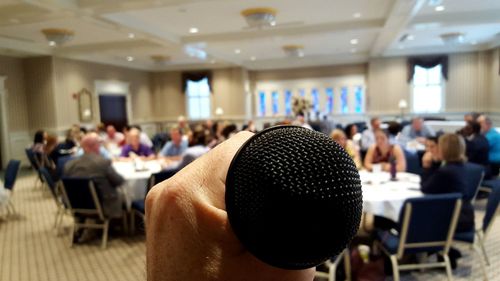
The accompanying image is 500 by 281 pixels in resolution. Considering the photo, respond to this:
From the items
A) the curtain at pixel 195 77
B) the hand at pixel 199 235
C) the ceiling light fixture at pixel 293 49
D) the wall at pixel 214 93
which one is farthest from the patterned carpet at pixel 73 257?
the curtain at pixel 195 77

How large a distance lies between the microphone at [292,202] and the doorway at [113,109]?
43.9ft

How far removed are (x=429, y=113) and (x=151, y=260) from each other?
15.2 m

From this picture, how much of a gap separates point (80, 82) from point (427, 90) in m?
12.2

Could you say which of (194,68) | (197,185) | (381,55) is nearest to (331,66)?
(381,55)

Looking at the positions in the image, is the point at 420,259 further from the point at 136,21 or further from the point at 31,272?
the point at 136,21

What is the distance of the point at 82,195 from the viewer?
4227mm

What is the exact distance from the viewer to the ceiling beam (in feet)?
21.7

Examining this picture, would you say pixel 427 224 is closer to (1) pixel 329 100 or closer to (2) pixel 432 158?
(2) pixel 432 158

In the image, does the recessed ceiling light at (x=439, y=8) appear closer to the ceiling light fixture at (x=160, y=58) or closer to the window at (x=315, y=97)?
the window at (x=315, y=97)

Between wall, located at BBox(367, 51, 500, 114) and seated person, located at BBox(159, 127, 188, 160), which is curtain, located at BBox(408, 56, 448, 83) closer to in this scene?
wall, located at BBox(367, 51, 500, 114)

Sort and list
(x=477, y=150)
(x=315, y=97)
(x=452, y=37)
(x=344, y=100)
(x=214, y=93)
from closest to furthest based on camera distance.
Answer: (x=477, y=150) → (x=452, y=37) → (x=344, y=100) → (x=315, y=97) → (x=214, y=93)

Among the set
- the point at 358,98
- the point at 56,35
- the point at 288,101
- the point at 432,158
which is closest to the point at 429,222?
the point at 432,158

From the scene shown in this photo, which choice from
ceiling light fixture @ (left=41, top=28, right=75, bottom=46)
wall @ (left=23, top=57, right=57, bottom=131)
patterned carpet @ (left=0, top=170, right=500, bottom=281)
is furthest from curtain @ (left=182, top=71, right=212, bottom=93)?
patterned carpet @ (left=0, top=170, right=500, bottom=281)

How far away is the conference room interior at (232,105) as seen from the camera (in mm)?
3682
